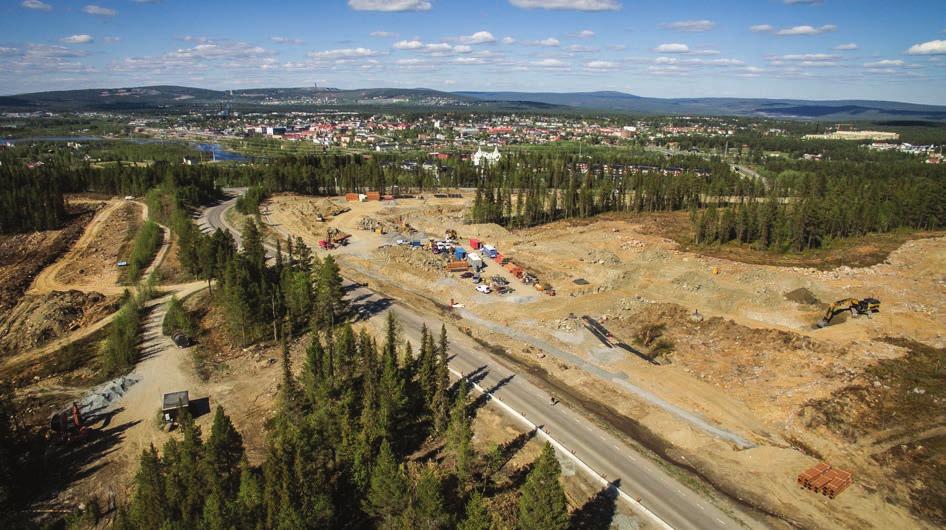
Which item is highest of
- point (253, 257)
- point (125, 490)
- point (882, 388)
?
point (253, 257)

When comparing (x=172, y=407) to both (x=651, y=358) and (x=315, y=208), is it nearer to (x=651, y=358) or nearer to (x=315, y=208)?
(x=651, y=358)

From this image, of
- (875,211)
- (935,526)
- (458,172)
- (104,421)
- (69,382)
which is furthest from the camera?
(458,172)

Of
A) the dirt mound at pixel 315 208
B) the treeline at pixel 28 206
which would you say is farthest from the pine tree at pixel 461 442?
the treeline at pixel 28 206

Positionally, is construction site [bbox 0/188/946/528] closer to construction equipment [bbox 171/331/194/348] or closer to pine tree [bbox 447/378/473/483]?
construction equipment [bbox 171/331/194/348]

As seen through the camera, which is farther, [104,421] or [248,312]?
[248,312]

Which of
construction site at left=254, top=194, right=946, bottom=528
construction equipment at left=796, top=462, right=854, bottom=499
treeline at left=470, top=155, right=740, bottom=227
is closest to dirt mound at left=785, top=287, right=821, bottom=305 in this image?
construction site at left=254, top=194, right=946, bottom=528

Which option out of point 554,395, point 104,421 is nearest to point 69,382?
point 104,421

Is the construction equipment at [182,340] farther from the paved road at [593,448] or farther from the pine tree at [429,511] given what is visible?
the pine tree at [429,511]

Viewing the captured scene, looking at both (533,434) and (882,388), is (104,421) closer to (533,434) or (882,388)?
(533,434)
